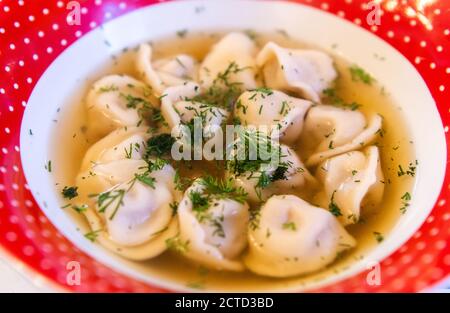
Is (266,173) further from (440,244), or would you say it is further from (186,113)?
(440,244)

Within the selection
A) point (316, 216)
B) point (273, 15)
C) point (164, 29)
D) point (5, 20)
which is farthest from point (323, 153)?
point (5, 20)

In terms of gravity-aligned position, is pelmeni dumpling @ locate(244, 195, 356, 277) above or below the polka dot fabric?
below

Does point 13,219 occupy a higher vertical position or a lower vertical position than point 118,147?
higher

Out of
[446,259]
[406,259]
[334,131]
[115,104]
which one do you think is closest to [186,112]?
[115,104]

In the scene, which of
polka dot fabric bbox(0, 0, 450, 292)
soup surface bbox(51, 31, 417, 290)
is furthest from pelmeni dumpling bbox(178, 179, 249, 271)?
→ polka dot fabric bbox(0, 0, 450, 292)

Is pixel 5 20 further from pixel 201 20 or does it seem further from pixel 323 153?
pixel 323 153

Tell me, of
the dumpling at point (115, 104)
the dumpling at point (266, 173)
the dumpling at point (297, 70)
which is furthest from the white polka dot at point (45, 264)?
the dumpling at point (297, 70)

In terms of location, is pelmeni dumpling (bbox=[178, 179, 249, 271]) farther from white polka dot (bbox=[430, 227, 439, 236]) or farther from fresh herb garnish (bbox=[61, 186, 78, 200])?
white polka dot (bbox=[430, 227, 439, 236])
